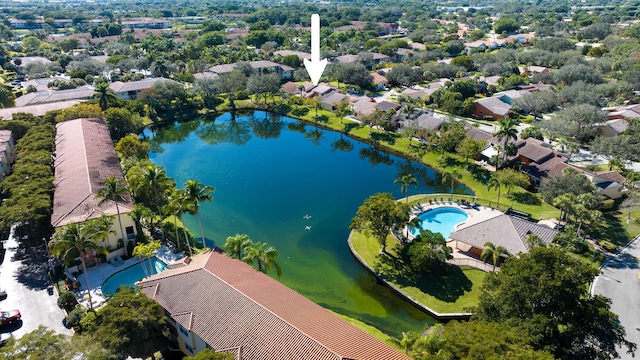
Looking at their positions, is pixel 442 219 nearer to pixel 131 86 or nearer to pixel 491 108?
pixel 491 108

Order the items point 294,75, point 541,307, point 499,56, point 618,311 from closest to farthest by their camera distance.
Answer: point 541,307, point 618,311, point 294,75, point 499,56

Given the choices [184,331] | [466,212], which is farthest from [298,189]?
[184,331]

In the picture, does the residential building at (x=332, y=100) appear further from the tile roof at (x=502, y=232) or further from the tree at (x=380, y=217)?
the tile roof at (x=502, y=232)

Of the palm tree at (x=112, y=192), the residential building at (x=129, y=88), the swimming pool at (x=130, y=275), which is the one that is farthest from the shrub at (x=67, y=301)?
the residential building at (x=129, y=88)

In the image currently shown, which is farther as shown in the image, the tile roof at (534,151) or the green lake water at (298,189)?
the tile roof at (534,151)

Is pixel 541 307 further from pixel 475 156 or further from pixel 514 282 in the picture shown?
pixel 475 156

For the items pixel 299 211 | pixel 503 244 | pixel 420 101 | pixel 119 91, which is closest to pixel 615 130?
pixel 420 101

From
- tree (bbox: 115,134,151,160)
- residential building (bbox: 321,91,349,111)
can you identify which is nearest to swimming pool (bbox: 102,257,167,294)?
tree (bbox: 115,134,151,160)

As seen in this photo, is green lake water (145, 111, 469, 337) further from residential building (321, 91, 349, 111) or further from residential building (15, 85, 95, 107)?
residential building (15, 85, 95, 107)
